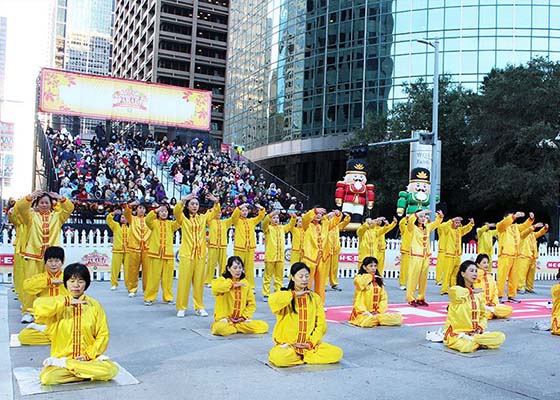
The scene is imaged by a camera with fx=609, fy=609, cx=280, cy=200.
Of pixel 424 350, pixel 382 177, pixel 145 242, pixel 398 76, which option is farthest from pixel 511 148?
pixel 424 350

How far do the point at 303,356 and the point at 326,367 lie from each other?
0.25 metres

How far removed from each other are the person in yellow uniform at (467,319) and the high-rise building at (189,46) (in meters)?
60.8

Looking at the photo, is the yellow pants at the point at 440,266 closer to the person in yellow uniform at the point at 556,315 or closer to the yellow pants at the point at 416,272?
the yellow pants at the point at 416,272

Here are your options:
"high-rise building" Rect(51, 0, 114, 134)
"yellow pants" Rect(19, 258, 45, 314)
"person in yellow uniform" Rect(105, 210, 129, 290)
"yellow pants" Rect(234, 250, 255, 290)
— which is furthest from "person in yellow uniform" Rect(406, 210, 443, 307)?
"high-rise building" Rect(51, 0, 114, 134)

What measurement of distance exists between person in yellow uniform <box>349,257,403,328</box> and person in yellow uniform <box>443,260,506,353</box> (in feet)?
4.80

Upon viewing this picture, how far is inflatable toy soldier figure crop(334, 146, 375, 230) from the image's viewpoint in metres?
19.6

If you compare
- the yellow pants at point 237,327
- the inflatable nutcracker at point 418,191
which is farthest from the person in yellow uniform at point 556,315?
the inflatable nutcracker at point 418,191

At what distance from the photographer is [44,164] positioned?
2681cm

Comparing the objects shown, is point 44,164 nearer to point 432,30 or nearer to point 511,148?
point 511,148

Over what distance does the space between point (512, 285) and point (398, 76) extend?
1059 inches

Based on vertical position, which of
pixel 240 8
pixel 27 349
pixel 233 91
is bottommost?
pixel 27 349

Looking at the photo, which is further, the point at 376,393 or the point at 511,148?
the point at 511,148

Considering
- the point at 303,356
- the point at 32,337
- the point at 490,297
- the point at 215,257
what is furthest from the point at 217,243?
the point at 303,356

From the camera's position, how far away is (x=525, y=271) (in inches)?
513
